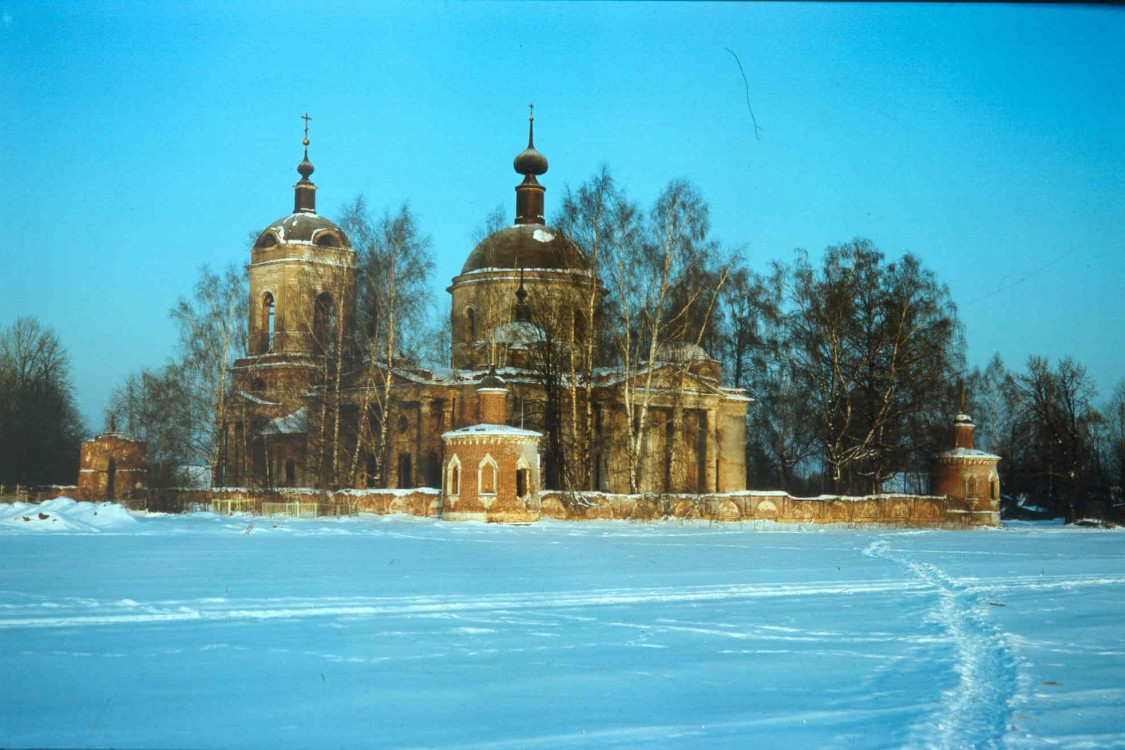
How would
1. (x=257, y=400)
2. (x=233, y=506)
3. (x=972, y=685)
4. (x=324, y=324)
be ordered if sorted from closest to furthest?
(x=972, y=685) → (x=233, y=506) → (x=324, y=324) → (x=257, y=400)

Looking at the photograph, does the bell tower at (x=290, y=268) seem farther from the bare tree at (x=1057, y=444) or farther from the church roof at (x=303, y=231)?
the bare tree at (x=1057, y=444)

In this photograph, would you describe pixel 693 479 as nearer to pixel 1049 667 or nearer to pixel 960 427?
pixel 960 427

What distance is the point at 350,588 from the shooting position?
1313 cm

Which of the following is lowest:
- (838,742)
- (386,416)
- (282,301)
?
(838,742)

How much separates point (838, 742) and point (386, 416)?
28.9 metres

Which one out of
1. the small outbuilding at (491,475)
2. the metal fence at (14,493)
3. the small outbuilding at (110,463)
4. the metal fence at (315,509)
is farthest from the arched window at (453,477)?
the metal fence at (14,493)

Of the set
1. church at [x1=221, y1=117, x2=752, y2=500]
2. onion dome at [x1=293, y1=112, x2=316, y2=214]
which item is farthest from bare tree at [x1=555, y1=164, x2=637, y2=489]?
onion dome at [x1=293, y1=112, x2=316, y2=214]

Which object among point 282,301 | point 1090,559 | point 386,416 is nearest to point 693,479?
point 386,416

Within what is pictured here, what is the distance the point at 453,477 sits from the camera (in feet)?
103

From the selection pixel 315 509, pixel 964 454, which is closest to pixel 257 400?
pixel 315 509

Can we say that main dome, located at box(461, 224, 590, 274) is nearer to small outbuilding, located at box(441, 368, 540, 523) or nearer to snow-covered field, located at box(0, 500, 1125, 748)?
small outbuilding, located at box(441, 368, 540, 523)

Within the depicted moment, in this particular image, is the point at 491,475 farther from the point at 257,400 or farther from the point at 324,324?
the point at 257,400

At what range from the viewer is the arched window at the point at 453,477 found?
31225 mm

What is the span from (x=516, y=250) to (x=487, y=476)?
14033 millimetres
